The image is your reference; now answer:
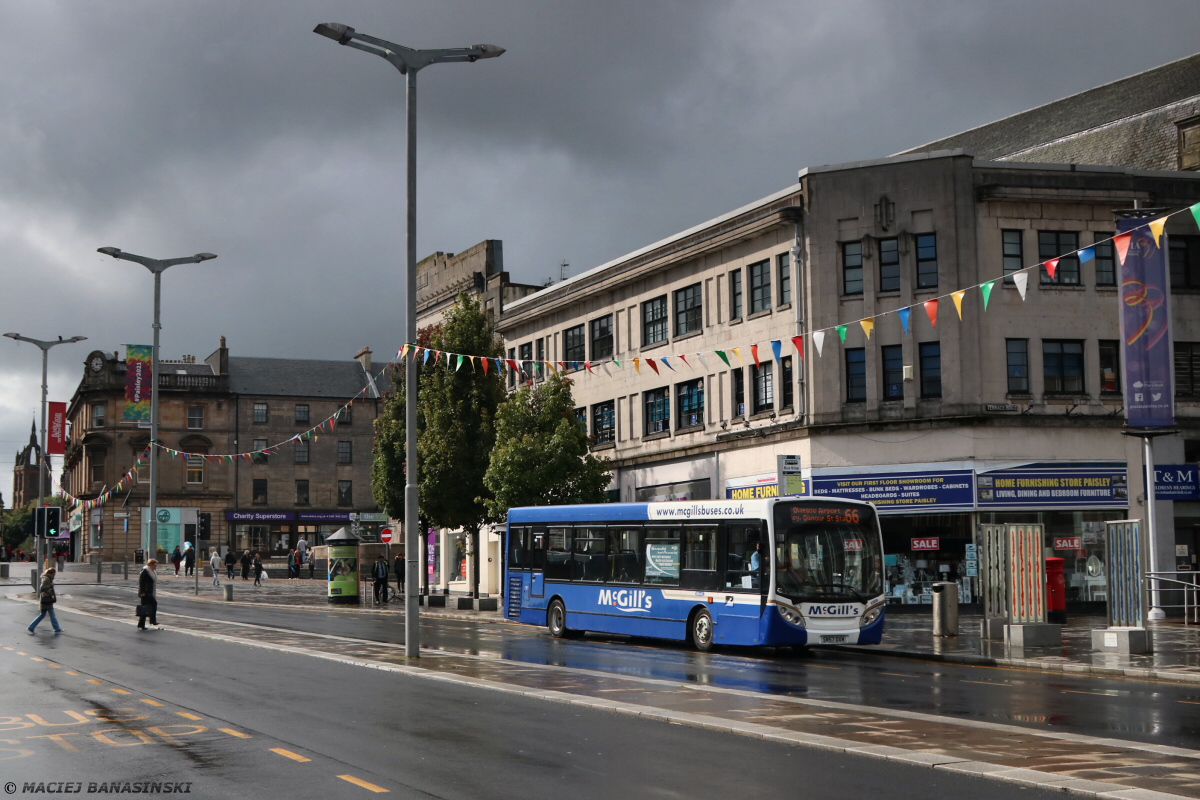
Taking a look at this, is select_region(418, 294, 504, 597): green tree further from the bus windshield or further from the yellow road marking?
the yellow road marking

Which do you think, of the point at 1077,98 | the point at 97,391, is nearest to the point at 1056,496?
the point at 1077,98

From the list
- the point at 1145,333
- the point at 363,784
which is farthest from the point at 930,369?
the point at 363,784

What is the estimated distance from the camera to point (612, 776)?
32.3 ft

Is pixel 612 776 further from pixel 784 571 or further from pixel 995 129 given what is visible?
pixel 995 129

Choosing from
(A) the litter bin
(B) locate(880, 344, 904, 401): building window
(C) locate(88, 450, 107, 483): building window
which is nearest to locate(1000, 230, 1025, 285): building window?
(B) locate(880, 344, 904, 401): building window

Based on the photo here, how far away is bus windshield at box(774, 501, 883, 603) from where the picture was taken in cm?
2291

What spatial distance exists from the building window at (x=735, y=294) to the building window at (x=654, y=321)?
3.83 m

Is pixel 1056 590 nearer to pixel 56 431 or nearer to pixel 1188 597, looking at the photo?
pixel 1188 597

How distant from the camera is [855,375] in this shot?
35094 mm

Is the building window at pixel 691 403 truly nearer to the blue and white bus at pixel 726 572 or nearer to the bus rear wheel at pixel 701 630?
the blue and white bus at pixel 726 572

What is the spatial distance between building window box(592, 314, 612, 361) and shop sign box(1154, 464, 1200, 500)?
19.0m

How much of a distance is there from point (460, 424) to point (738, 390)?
405 inches

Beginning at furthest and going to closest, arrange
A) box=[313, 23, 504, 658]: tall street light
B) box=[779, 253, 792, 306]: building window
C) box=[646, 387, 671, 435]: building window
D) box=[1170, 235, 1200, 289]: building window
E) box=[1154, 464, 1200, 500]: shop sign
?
box=[646, 387, 671, 435]: building window → box=[779, 253, 792, 306]: building window → box=[1170, 235, 1200, 289]: building window → box=[1154, 464, 1200, 500]: shop sign → box=[313, 23, 504, 658]: tall street light

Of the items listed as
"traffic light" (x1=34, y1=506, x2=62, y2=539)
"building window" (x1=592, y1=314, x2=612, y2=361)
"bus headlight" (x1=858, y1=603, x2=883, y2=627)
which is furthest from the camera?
"traffic light" (x1=34, y1=506, x2=62, y2=539)
